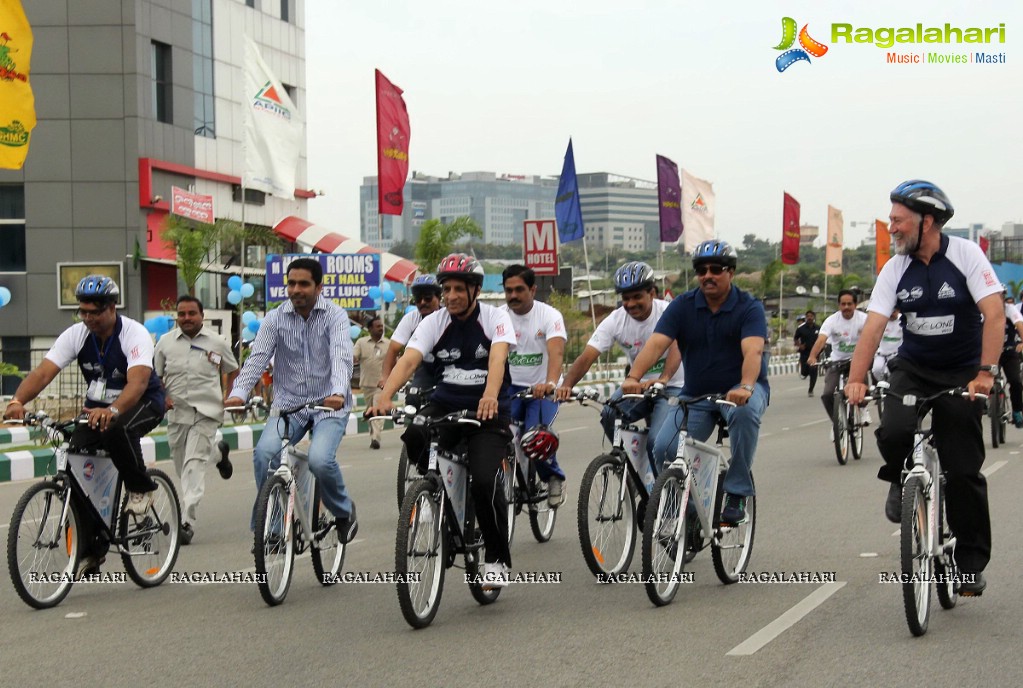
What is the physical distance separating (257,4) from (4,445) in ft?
103

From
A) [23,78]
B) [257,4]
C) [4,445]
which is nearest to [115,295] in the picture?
[23,78]

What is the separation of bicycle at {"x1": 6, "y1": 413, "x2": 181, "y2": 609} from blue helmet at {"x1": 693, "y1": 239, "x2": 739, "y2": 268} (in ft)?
12.0

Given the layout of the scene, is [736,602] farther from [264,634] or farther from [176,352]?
[176,352]

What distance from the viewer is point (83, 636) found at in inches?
284

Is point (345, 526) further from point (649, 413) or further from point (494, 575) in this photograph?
point (649, 413)

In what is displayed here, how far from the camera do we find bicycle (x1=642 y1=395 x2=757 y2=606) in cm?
728

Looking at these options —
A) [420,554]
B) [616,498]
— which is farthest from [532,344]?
[420,554]

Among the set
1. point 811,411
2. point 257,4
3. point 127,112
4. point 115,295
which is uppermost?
point 257,4

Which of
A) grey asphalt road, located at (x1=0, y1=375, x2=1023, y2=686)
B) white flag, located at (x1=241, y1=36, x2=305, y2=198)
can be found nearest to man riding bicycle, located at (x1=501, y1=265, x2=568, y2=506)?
grey asphalt road, located at (x1=0, y1=375, x2=1023, y2=686)

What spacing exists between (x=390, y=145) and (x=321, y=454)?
18.7m

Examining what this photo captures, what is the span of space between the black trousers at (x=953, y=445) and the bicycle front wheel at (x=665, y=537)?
1.10 m

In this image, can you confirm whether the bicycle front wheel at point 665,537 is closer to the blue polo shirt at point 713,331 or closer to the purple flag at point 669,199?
the blue polo shirt at point 713,331

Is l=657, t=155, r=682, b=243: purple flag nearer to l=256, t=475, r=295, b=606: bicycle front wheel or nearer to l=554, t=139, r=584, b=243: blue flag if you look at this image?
l=554, t=139, r=584, b=243: blue flag

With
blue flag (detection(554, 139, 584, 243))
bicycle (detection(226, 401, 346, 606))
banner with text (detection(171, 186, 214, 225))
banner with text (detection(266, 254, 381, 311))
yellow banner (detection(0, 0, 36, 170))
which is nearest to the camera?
bicycle (detection(226, 401, 346, 606))
